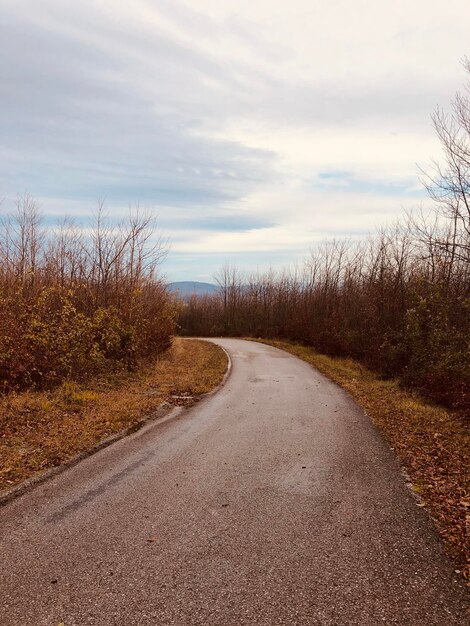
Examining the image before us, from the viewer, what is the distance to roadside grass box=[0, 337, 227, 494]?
648 centimetres

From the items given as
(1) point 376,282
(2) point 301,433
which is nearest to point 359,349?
(1) point 376,282

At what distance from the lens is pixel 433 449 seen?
7422 millimetres

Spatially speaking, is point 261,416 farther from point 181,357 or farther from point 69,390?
point 181,357

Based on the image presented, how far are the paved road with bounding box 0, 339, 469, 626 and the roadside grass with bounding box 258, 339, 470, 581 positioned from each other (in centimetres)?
21

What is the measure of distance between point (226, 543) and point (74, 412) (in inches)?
245

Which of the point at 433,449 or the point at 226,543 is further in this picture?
the point at 433,449

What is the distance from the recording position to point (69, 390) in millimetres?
10680

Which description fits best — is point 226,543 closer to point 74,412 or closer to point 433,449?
point 433,449

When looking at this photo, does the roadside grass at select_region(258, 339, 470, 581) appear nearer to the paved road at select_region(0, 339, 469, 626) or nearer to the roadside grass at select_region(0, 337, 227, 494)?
the paved road at select_region(0, 339, 469, 626)

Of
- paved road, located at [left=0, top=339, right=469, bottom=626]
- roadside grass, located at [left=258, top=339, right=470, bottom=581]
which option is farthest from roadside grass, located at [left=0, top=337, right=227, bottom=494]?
roadside grass, located at [left=258, top=339, right=470, bottom=581]

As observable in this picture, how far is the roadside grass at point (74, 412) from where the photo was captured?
21.3 ft

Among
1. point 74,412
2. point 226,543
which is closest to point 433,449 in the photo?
point 226,543

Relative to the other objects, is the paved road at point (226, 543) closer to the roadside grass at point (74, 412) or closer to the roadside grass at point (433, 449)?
the roadside grass at point (433, 449)

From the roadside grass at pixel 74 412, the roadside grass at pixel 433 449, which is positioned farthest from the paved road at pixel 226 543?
the roadside grass at pixel 74 412
